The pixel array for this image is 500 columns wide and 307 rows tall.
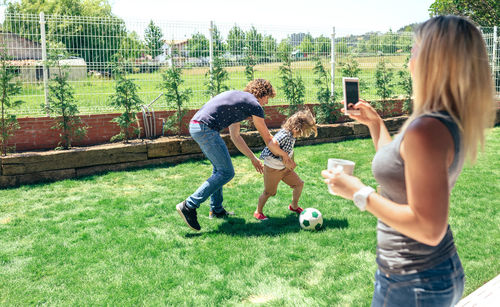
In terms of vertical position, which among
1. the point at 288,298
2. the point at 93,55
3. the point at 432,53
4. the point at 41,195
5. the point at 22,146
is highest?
the point at 93,55

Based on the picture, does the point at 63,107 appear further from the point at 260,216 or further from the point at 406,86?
the point at 406,86

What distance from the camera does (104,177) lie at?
775cm

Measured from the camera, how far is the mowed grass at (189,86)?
28.1 ft

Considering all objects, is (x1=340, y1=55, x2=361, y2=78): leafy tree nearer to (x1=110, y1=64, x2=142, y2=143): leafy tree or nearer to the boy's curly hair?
(x1=110, y1=64, x2=142, y2=143): leafy tree

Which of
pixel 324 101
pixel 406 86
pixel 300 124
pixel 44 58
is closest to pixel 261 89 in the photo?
pixel 300 124

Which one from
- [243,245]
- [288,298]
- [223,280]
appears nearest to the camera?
[288,298]

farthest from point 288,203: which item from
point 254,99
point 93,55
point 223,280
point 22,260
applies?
point 93,55

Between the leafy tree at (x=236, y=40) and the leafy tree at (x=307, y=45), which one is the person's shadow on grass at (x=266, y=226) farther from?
the leafy tree at (x=307, y=45)

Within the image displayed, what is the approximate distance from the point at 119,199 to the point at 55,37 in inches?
166

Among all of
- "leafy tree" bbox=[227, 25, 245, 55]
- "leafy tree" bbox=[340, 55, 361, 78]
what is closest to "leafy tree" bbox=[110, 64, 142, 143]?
"leafy tree" bbox=[227, 25, 245, 55]

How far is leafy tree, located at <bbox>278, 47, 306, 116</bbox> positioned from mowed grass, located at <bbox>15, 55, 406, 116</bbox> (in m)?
0.12

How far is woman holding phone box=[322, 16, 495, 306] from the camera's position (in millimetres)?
1506

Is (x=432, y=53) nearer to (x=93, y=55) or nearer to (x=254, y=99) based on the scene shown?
(x=254, y=99)

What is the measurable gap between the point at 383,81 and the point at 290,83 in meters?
2.98
